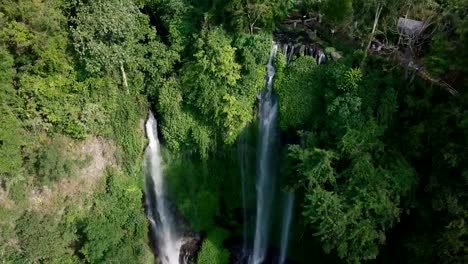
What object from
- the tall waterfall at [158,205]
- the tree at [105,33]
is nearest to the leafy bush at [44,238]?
the tall waterfall at [158,205]

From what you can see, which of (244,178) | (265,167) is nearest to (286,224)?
(265,167)

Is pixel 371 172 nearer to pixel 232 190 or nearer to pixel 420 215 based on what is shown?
pixel 420 215

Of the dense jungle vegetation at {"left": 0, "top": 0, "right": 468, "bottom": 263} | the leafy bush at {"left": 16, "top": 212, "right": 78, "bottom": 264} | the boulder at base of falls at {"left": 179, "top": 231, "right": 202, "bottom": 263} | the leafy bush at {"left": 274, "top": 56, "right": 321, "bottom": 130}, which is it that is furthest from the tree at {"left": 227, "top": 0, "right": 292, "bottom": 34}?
the leafy bush at {"left": 16, "top": 212, "right": 78, "bottom": 264}

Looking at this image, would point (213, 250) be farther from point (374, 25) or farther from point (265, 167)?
point (374, 25)

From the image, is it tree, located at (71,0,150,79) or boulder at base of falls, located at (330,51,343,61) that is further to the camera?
boulder at base of falls, located at (330,51,343,61)

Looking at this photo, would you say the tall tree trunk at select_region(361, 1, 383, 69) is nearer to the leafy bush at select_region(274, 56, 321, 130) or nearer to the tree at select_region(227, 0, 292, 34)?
the leafy bush at select_region(274, 56, 321, 130)

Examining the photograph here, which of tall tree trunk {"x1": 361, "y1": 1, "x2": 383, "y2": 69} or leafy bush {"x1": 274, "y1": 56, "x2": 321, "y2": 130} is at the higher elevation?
tall tree trunk {"x1": 361, "y1": 1, "x2": 383, "y2": 69}

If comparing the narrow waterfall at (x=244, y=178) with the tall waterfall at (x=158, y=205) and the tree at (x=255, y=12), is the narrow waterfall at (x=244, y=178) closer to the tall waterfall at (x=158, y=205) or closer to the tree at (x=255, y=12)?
the tall waterfall at (x=158, y=205)
